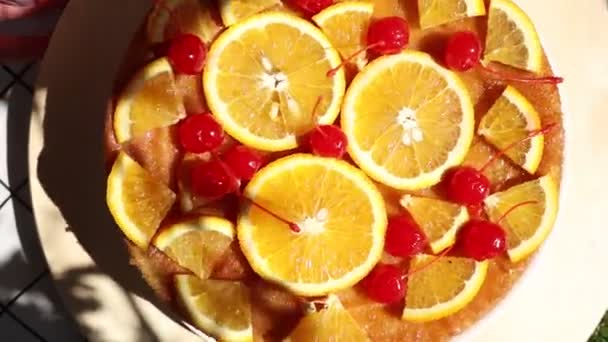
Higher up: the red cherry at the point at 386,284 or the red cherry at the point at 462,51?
the red cherry at the point at 462,51

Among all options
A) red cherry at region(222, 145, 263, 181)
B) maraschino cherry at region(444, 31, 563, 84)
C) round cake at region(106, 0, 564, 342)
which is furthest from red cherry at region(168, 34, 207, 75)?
maraschino cherry at region(444, 31, 563, 84)

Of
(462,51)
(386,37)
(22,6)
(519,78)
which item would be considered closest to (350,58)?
(386,37)

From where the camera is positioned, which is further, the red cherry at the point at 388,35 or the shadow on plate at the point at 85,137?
the shadow on plate at the point at 85,137

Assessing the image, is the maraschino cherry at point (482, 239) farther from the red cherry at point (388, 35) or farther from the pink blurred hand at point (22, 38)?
the pink blurred hand at point (22, 38)

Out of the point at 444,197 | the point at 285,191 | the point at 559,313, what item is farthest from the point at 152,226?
the point at 559,313

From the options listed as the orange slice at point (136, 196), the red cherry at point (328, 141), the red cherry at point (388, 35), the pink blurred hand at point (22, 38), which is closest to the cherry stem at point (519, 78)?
the red cherry at point (388, 35)

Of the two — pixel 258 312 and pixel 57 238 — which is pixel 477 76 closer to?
pixel 258 312

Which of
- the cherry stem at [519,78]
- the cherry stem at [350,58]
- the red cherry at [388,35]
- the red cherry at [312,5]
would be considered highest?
the red cherry at [312,5]

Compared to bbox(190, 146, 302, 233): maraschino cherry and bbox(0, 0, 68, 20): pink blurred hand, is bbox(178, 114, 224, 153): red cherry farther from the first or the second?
bbox(0, 0, 68, 20): pink blurred hand
